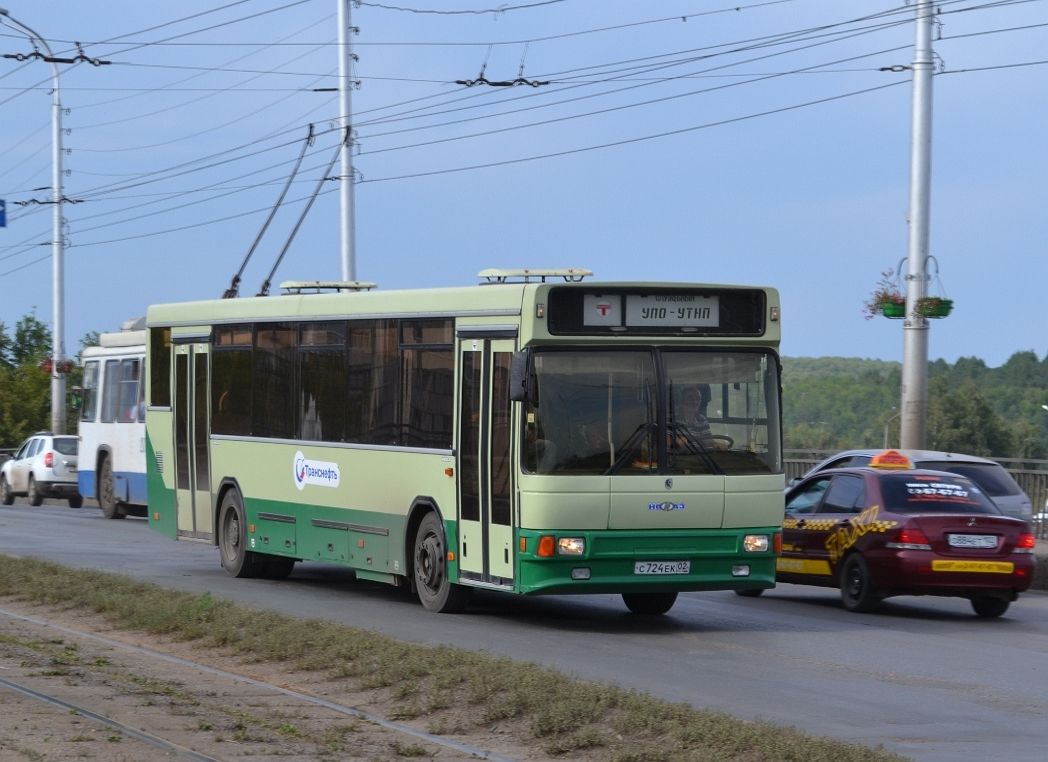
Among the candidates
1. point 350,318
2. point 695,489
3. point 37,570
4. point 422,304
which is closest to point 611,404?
point 695,489

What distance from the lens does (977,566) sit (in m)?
17.0

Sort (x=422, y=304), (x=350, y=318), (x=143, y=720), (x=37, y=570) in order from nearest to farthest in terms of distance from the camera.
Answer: (x=143, y=720) < (x=422, y=304) < (x=350, y=318) < (x=37, y=570)

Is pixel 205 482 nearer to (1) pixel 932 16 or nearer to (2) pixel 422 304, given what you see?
(2) pixel 422 304

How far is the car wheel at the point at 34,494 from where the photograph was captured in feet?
139

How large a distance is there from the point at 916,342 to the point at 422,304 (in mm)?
10345

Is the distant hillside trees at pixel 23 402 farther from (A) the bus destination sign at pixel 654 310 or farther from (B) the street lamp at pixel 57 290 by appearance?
(A) the bus destination sign at pixel 654 310

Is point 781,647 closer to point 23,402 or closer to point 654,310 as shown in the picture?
point 654,310

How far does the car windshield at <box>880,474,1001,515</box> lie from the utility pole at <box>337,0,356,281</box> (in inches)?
833

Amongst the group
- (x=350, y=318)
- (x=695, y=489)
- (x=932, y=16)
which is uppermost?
(x=932, y=16)

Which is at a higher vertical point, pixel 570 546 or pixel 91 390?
pixel 91 390

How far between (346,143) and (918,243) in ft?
54.8

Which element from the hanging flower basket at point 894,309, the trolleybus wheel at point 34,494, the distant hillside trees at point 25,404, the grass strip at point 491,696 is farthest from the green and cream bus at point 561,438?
the distant hillside trees at point 25,404

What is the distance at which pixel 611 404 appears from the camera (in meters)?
14.9

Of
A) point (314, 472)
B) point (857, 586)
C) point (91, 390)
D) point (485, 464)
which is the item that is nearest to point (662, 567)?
point (485, 464)
